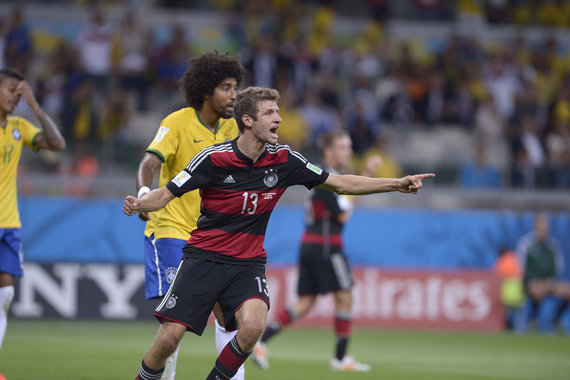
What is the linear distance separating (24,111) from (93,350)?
5.18m

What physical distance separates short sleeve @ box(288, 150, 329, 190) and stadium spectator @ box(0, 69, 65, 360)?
9.59ft

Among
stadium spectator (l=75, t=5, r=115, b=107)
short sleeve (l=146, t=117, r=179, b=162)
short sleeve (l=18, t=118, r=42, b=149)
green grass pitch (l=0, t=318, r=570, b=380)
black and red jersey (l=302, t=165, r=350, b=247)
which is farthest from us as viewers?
stadium spectator (l=75, t=5, r=115, b=107)

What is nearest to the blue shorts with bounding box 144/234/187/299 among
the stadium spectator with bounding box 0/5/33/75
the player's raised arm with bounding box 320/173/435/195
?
the player's raised arm with bounding box 320/173/435/195

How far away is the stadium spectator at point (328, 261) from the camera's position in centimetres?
1057

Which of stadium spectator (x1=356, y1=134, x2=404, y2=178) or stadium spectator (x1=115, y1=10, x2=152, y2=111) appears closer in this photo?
stadium spectator (x1=115, y1=10, x2=152, y2=111)

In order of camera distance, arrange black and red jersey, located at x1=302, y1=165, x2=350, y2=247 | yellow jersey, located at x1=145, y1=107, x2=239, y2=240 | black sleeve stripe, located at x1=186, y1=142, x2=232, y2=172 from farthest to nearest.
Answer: black and red jersey, located at x1=302, y1=165, x2=350, y2=247
yellow jersey, located at x1=145, y1=107, x2=239, y2=240
black sleeve stripe, located at x1=186, y1=142, x2=232, y2=172

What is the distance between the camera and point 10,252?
8.06m

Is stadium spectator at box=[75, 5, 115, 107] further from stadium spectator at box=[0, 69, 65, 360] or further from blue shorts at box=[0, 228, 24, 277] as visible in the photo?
blue shorts at box=[0, 228, 24, 277]

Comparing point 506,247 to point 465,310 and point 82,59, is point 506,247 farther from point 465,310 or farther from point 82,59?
point 82,59

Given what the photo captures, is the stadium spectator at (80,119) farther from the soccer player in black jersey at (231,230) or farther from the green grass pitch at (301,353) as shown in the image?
the soccer player in black jersey at (231,230)

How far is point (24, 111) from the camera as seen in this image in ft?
48.4

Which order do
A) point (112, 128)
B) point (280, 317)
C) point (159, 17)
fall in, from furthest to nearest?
point (159, 17)
point (112, 128)
point (280, 317)

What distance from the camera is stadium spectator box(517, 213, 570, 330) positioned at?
59.1 feet

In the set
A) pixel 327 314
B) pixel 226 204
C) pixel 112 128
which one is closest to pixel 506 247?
pixel 327 314
